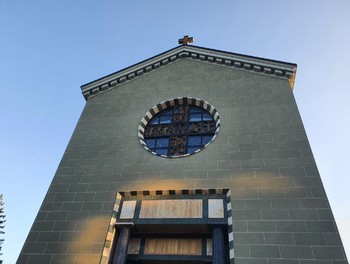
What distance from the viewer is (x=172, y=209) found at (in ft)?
25.9

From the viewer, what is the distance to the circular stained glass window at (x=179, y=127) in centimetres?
988

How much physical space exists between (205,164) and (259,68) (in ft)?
17.4

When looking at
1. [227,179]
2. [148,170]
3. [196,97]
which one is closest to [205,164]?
[227,179]

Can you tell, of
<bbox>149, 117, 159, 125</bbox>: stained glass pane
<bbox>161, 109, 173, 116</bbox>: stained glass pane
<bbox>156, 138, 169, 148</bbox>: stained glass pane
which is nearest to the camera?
<bbox>156, 138, 169, 148</bbox>: stained glass pane

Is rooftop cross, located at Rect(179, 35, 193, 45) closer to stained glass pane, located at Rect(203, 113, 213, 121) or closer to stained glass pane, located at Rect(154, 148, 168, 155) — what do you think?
stained glass pane, located at Rect(203, 113, 213, 121)

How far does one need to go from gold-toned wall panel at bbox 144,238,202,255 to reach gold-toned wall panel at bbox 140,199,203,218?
714mm

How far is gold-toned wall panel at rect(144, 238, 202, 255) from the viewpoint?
24.6ft

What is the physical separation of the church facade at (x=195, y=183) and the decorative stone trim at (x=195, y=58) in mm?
75

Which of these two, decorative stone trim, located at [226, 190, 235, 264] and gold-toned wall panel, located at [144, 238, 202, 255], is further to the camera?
gold-toned wall panel, located at [144, 238, 202, 255]

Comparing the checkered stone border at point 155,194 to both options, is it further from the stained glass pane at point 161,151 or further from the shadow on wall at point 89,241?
the stained glass pane at point 161,151

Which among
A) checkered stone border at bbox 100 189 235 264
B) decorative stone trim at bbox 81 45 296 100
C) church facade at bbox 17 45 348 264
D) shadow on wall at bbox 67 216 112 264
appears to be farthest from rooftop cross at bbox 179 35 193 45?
shadow on wall at bbox 67 216 112 264

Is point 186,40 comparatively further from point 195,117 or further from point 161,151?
point 161,151

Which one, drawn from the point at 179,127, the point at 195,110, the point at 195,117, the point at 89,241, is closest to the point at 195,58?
the point at 195,110

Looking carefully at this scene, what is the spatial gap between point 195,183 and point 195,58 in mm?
7163
